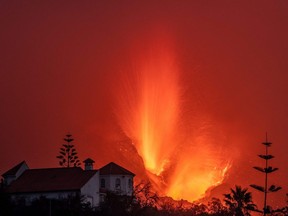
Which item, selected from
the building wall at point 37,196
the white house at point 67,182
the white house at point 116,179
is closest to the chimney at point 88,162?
the white house at point 67,182

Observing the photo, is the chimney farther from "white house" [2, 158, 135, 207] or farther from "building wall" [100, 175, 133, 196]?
"building wall" [100, 175, 133, 196]

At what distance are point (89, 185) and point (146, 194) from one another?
35.5 ft

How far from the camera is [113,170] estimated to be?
488 ft

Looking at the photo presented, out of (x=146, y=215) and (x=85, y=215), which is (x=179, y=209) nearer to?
(x=146, y=215)

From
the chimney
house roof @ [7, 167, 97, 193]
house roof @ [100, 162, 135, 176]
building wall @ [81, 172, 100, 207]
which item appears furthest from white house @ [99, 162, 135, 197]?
house roof @ [7, 167, 97, 193]

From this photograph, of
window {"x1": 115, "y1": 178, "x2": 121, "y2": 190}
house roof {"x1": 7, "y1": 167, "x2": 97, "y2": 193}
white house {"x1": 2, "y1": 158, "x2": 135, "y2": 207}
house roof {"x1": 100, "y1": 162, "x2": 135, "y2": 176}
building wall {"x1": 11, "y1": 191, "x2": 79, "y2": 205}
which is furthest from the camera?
house roof {"x1": 100, "y1": 162, "x2": 135, "y2": 176}

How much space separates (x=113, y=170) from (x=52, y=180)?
43.8 ft

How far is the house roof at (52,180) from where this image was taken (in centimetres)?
13550

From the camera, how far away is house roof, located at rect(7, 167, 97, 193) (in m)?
136

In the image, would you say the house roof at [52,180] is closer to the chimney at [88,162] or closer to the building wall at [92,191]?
the building wall at [92,191]

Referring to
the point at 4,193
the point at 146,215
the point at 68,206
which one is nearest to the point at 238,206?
the point at 146,215

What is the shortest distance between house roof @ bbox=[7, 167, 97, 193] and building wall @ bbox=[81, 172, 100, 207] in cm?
63

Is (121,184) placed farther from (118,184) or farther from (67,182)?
(67,182)

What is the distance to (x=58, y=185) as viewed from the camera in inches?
5354
